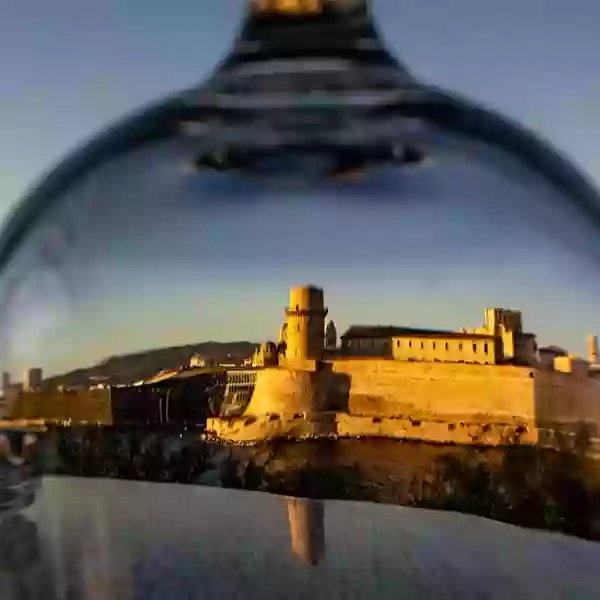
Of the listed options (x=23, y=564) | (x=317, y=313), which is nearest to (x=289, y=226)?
(x=317, y=313)

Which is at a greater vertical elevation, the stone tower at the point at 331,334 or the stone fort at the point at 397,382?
the stone tower at the point at 331,334

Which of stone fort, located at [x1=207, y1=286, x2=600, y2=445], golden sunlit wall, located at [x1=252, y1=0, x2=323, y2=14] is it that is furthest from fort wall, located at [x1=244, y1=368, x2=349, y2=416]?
golden sunlit wall, located at [x1=252, y1=0, x2=323, y2=14]

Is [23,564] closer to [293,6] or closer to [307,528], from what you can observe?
[307,528]

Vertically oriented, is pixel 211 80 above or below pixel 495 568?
above

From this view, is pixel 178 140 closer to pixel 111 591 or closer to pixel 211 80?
pixel 211 80

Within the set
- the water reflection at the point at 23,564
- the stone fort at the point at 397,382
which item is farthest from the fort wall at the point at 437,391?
the water reflection at the point at 23,564

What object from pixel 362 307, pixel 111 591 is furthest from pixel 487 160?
pixel 111 591

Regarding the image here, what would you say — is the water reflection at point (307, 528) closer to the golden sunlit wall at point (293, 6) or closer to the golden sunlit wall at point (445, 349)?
the golden sunlit wall at point (445, 349)
